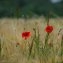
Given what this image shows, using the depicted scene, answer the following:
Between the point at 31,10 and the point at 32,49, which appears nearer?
the point at 32,49

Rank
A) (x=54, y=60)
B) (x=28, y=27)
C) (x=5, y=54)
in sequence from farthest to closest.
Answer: (x=28, y=27) → (x=5, y=54) → (x=54, y=60)

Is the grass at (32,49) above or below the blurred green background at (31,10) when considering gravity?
below

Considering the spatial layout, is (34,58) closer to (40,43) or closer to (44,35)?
(40,43)

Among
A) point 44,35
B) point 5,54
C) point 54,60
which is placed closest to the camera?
point 54,60

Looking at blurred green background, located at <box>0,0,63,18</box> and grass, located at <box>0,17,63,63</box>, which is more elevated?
blurred green background, located at <box>0,0,63,18</box>

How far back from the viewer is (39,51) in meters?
3.91

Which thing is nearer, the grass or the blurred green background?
the grass

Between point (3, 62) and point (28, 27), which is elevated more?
point (28, 27)

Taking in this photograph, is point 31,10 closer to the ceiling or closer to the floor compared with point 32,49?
closer to the ceiling

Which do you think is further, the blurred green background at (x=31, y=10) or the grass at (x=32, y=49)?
the blurred green background at (x=31, y=10)

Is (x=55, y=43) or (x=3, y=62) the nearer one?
(x=3, y=62)

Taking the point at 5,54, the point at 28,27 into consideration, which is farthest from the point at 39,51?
the point at 28,27

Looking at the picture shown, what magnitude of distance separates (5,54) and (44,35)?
59 centimetres

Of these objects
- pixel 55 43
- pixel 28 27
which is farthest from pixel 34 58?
pixel 28 27
